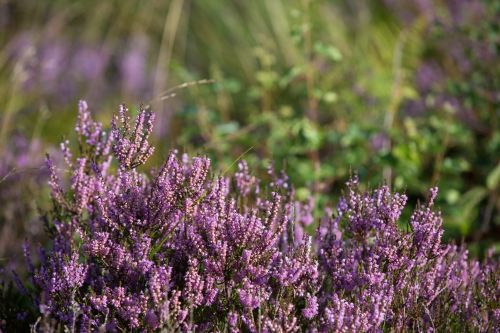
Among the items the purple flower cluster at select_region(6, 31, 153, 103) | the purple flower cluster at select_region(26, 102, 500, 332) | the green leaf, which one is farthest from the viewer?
the purple flower cluster at select_region(6, 31, 153, 103)

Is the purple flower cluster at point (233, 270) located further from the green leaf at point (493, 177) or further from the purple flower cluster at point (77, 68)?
the purple flower cluster at point (77, 68)

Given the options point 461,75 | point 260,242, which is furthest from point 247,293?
point 461,75

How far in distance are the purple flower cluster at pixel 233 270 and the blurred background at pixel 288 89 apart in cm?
85

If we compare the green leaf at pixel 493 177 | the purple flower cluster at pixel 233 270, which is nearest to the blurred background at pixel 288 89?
the green leaf at pixel 493 177

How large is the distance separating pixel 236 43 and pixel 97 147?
375 cm

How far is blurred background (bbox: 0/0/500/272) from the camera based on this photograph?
4.37m

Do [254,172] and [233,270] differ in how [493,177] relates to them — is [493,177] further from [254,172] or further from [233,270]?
[233,270]

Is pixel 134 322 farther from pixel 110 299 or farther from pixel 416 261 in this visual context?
pixel 416 261

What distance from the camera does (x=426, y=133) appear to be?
14.6ft

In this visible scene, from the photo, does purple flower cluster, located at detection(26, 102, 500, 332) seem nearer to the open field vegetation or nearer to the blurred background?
the open field vegetation

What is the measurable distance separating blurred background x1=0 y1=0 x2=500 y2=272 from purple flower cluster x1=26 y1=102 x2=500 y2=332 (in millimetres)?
845

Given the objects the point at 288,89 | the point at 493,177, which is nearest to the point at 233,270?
the point at 493,177

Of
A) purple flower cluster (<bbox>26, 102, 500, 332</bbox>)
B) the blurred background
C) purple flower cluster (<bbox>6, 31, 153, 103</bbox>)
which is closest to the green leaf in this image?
the blurred background

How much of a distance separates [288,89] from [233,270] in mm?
3793
